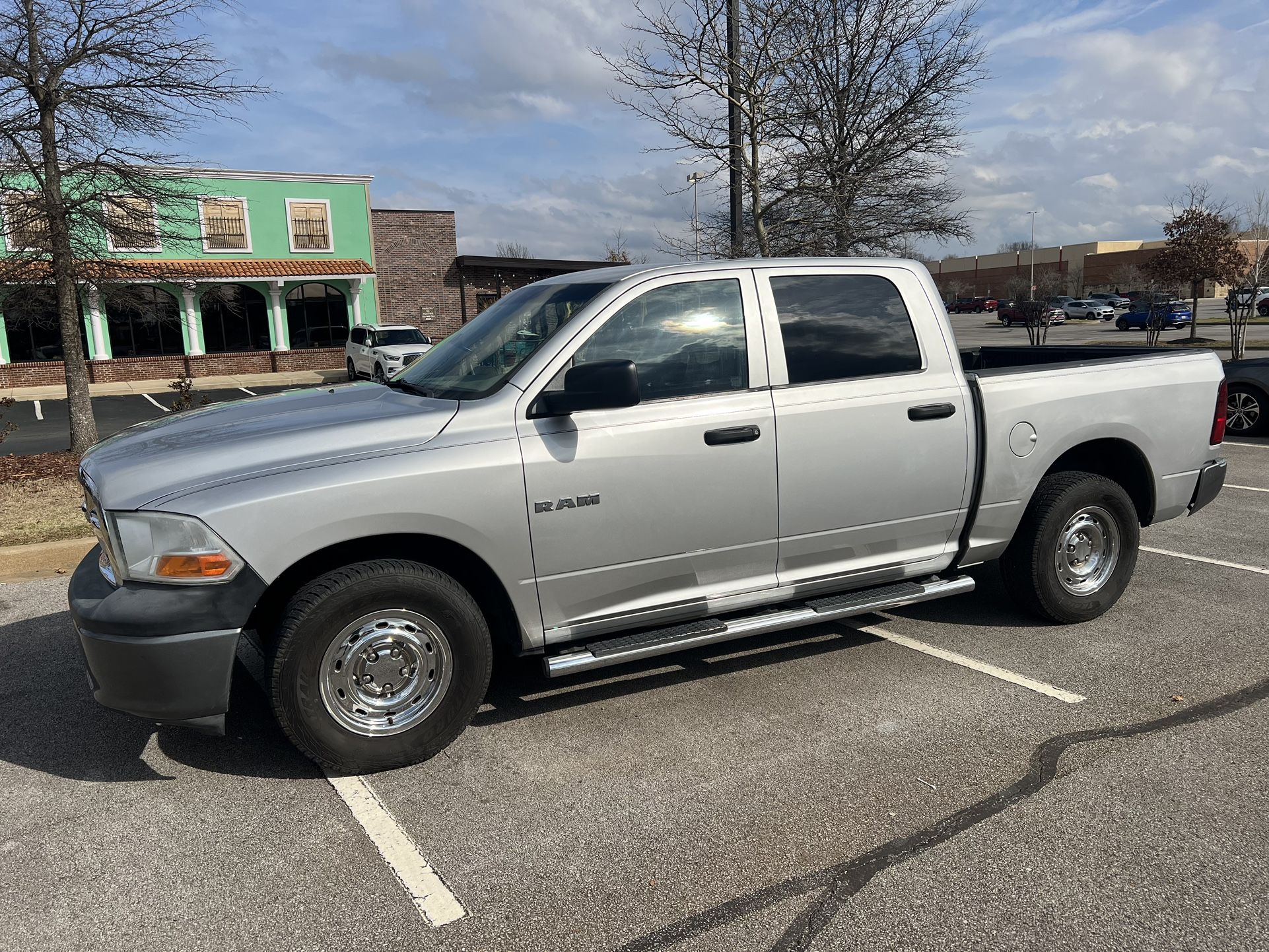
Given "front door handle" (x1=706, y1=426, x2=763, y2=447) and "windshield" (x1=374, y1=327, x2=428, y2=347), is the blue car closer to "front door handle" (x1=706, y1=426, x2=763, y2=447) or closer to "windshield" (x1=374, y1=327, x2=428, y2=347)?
Answer: "windshield" (x1=374, y1=327, x2=428, y2=347)

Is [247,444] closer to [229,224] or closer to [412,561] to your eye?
[412,561]

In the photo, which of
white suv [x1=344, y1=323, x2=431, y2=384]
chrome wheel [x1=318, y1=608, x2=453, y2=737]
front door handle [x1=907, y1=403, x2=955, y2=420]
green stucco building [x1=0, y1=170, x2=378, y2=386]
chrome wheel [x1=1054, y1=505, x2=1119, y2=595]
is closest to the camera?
chrome wheel [x1=318, y1=608, x2=453, y2=737]

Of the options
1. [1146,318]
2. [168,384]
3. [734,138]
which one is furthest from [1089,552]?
[1146,318]

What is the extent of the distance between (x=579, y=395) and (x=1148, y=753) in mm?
2686

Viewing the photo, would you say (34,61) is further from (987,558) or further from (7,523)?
(987,558)

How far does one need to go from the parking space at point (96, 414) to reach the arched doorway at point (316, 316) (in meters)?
5.46

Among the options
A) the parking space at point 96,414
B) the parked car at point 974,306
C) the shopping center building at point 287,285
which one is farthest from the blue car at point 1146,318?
the parking space at point 96,414

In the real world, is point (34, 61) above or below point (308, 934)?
above

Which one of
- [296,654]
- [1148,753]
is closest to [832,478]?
[1148,753]

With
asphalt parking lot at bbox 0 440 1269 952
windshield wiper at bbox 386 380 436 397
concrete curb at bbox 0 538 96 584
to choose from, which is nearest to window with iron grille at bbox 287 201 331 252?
concrete curb at bbox 0 538 96 584

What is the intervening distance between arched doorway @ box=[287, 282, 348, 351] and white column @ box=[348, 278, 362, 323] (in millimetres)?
526

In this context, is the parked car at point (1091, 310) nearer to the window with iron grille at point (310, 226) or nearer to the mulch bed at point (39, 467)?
the window with iron grille at point (310, 226)

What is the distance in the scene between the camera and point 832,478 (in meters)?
4.29

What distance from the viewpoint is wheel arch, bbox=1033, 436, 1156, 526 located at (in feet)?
17.0
